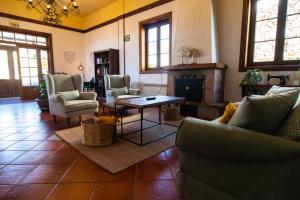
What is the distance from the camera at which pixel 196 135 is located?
3.51 ft

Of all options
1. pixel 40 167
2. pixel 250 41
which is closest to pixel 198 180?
pixel 40 167

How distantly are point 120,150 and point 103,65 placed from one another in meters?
4.96

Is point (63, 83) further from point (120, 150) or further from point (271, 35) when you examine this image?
point (271, 35)

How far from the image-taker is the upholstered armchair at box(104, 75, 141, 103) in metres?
4.13

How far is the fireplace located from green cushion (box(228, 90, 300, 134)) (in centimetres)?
273

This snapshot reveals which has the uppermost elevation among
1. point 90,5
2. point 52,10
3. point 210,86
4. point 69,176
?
point 90,5

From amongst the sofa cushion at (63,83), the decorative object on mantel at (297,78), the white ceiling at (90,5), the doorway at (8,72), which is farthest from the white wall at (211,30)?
the doorway at (8,72)

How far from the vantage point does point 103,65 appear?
6.52m

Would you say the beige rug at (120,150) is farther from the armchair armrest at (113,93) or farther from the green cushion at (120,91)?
the green cushion at (120,91)

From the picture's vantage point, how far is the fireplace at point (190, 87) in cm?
374

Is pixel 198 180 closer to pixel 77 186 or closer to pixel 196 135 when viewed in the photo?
pixel 196 135

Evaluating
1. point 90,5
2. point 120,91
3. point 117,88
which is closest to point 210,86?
point 120,91

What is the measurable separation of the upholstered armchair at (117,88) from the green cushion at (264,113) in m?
3.16

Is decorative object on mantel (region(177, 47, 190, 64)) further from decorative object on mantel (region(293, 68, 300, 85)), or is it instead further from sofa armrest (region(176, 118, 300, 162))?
sofa armrest (region(176, 118, 300, 162))
